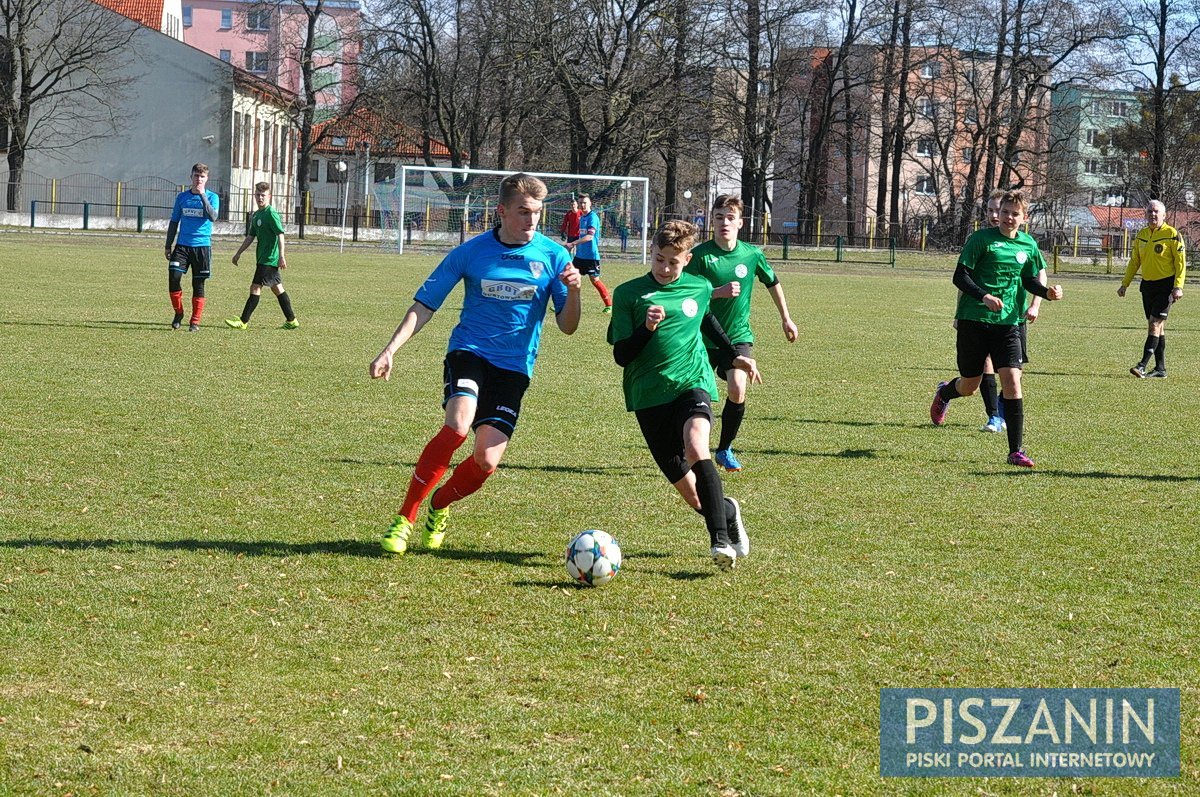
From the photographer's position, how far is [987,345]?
9.62 m

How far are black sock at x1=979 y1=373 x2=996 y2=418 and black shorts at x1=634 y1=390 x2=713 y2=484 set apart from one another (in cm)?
544

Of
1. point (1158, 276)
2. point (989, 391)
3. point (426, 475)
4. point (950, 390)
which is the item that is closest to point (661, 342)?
point (426, 475)

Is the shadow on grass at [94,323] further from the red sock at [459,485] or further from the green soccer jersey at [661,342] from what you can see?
the green soccer jersey at [661,342]

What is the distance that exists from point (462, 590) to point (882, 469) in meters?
4.14

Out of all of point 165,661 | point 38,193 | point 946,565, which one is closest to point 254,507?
point 165,661

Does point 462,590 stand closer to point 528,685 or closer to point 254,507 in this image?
point 528,685

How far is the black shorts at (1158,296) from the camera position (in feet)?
52.0

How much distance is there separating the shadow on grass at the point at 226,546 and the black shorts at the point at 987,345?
5020mm

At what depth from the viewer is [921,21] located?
192 ft

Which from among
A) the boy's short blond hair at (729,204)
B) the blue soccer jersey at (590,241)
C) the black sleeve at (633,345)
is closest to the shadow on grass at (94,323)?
the blue soccer jersey at (590,241)

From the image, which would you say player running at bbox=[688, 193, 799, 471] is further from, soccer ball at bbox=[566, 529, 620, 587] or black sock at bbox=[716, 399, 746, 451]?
soccer ball at bbox=[566, 529, 620, 587]

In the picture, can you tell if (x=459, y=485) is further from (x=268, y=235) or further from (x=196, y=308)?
(x=268, y=235)

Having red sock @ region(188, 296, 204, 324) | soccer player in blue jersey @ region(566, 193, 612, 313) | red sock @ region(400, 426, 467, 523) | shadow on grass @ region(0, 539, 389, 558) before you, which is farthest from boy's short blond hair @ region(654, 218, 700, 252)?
soccer player in blue jersey @ region(566, 193, 612, 313)

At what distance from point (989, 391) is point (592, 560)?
6.33 meters
